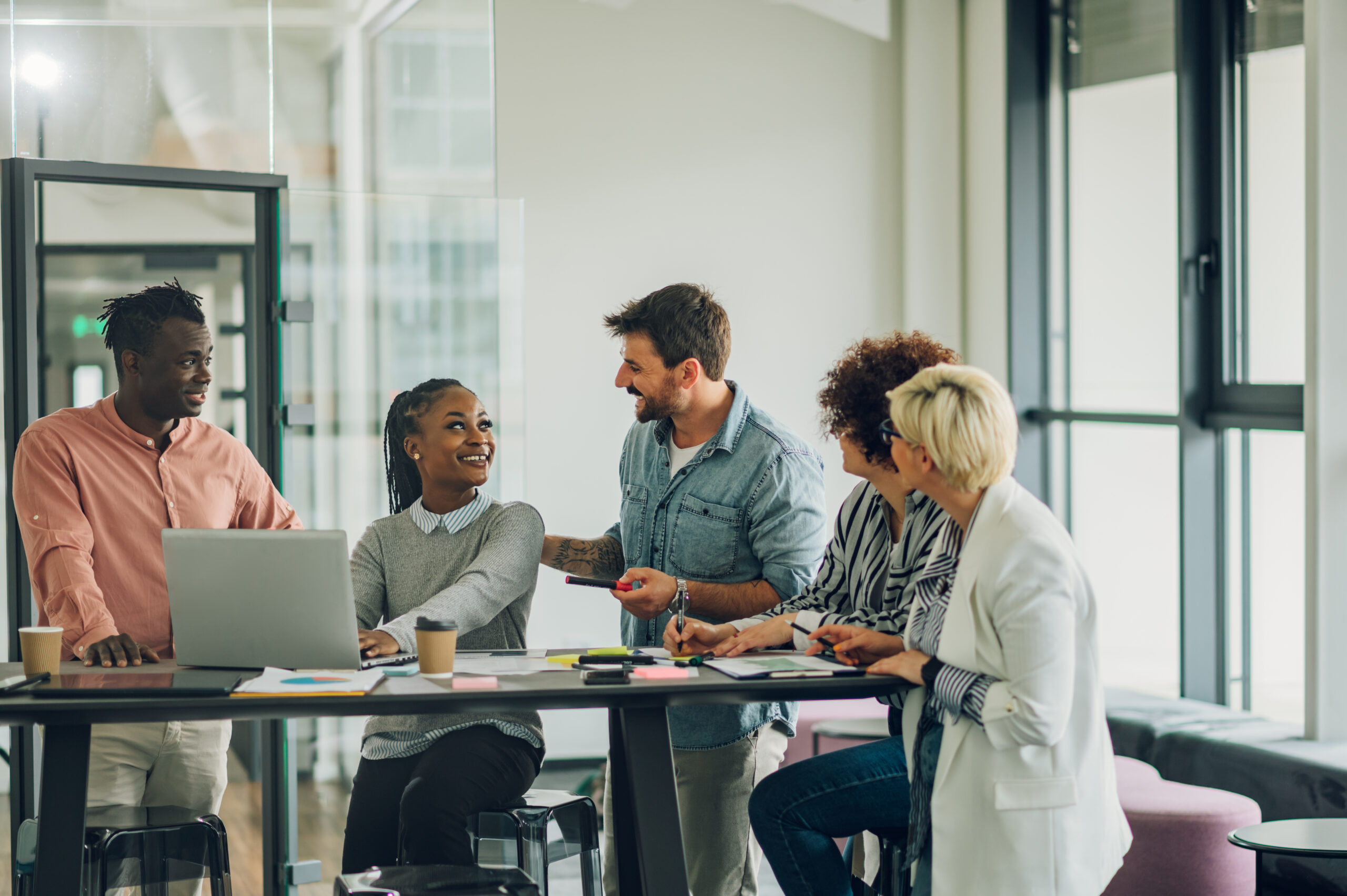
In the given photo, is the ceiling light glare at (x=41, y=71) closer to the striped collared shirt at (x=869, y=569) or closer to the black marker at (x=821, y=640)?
the striped collared shirt at (x=869, y=569)

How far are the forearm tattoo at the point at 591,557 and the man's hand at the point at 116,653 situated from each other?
0.87 metres

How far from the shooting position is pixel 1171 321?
4.63 m

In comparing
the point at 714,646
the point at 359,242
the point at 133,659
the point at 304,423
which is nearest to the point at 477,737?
the point at 714,646

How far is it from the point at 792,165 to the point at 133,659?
360 cm

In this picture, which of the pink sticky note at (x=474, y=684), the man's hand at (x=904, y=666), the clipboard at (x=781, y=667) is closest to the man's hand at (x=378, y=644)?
the pink sticky note at (x=474, y=684)

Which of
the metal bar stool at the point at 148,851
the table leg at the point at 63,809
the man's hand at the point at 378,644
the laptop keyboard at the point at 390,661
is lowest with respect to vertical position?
the metal bar stool at the point at 148,851

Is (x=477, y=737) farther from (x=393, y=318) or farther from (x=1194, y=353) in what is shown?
(x=1194, y=353)

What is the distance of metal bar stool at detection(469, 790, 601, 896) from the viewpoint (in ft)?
7.91

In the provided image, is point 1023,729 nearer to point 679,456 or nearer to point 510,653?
point 510,653

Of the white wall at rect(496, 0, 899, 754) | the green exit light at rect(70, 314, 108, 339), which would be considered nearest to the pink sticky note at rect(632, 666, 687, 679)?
the green exit light at rect(70, 314, 108, 339)

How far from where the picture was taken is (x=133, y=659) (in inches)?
93.4

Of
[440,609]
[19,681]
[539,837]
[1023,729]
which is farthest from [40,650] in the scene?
[1023,729]

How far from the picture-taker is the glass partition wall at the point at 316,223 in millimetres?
3244

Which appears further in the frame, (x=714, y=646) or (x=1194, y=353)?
(x=1194, y=353)
